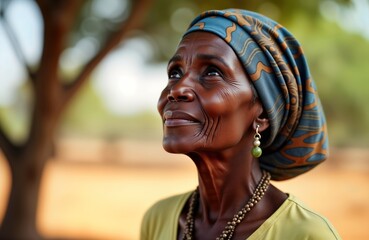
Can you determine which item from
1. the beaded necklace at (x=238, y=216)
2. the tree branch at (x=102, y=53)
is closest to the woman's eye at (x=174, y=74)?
the beaded necklace at (x=238, y=216)

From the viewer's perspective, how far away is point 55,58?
7309mm

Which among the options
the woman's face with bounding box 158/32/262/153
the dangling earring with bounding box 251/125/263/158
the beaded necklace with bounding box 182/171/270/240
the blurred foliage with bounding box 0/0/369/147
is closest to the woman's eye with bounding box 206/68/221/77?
the woman's face with bounding box 158/32/262/153

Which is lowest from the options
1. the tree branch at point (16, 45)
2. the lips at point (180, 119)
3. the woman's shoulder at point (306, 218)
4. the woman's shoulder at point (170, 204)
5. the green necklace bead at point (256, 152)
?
the tree branch at point (16, 45)

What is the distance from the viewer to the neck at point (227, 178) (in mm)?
2051

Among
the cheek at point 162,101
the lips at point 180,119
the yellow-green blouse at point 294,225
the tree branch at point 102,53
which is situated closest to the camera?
the yellow-green blouse at point 294,225

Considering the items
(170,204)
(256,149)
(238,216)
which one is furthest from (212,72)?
(170,204)

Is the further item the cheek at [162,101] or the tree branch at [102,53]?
the tree branch at [102,53]

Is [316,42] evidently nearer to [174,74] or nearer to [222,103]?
[174,74]

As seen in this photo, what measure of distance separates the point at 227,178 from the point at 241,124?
23cm

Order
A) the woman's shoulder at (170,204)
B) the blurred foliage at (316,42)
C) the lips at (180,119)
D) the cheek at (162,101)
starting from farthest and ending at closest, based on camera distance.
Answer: the blurred foliage at (316,42) < the woman's shoulder at (170,204) < the cheek at (162,101) < the lips at (180,119)

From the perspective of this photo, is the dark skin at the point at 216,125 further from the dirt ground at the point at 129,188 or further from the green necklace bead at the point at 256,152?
the dirt ground at the point at 129,188

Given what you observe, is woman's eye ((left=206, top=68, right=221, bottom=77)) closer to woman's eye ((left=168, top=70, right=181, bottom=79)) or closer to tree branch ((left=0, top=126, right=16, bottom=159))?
woman's eye ((left=168, top=70, right=181, bottom=79))

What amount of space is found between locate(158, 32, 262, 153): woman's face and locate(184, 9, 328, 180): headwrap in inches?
1.8

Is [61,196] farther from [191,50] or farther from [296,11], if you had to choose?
[191,50]
